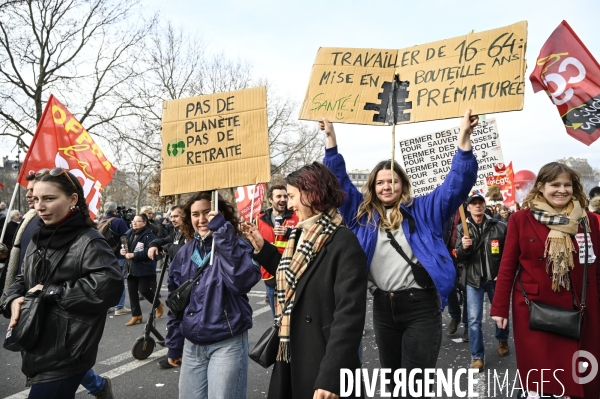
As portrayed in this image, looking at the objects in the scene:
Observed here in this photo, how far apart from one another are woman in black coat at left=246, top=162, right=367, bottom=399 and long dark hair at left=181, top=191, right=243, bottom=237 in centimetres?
104

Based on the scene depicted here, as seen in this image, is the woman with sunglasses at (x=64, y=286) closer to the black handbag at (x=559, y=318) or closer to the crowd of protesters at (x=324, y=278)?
the crowd of protesters at (x=324, y=278)

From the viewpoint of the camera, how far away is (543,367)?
3.22 meters

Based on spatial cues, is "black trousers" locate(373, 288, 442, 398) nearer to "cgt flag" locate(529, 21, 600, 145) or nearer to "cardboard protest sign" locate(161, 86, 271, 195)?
"cardboard protest sign" locate(161, 86, 271, 195)

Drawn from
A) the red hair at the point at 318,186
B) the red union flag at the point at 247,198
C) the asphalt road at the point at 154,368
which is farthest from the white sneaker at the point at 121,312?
the red hair at the point at 318,186

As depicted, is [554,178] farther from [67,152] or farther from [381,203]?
[67,152]

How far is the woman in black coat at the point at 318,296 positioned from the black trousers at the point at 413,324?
79cm

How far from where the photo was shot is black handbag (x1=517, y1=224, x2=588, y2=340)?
3125 mm

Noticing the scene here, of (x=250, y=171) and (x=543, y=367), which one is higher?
(x=250, y=171)

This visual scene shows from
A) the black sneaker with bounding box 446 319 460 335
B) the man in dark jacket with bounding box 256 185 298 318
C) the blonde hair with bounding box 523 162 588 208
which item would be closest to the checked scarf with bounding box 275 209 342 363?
the blonde hair with bounding box 523 162 588 208

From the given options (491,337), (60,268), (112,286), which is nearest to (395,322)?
(112,286)

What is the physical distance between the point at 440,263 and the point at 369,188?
0.75m

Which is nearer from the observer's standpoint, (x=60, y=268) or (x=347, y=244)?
(x=347, y=244)

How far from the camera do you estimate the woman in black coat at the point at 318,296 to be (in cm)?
213

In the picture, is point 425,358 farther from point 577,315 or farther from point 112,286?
point 112,286
